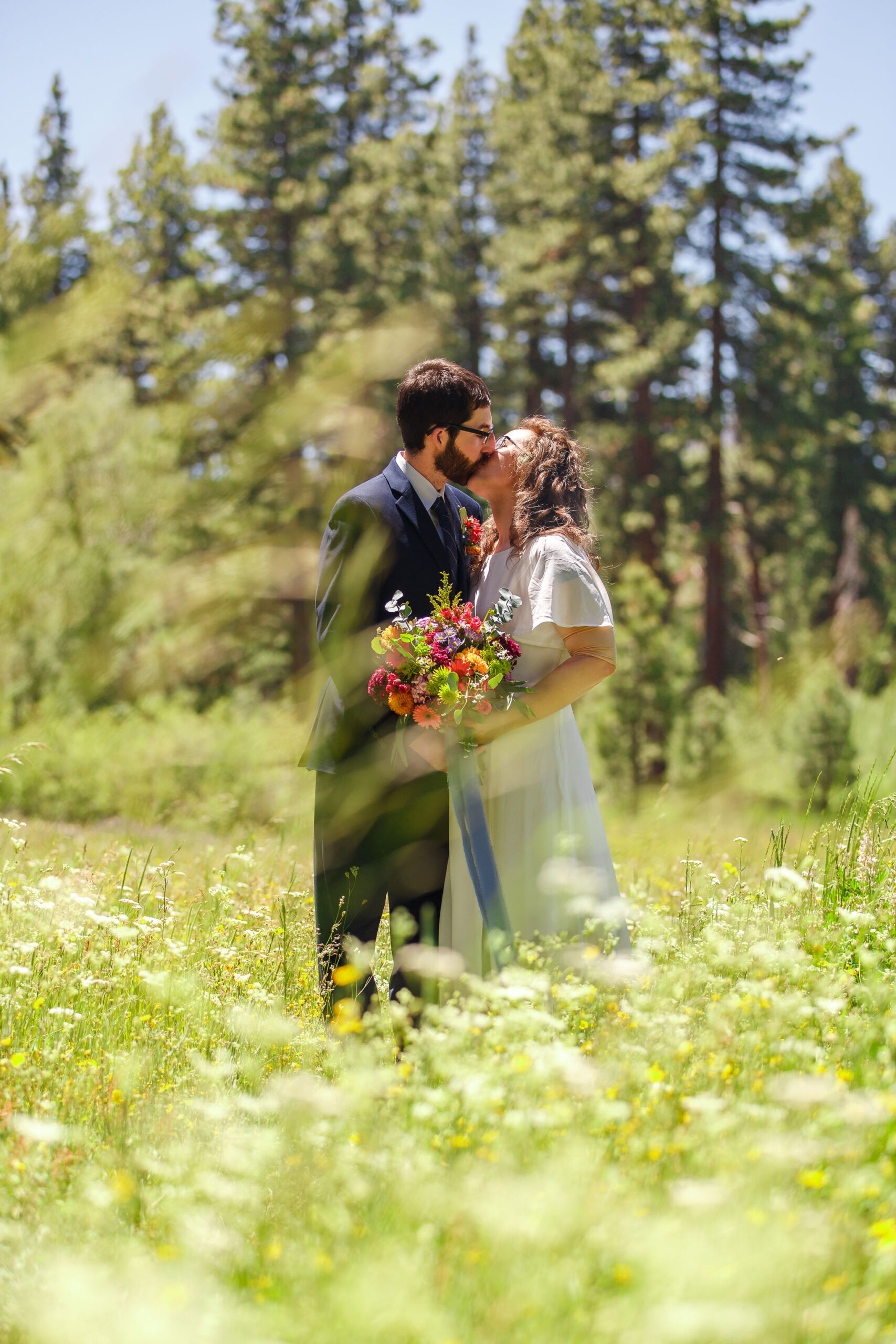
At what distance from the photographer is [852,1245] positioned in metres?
1.64

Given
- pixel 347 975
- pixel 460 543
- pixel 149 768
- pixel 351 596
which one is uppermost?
pixel 460 543

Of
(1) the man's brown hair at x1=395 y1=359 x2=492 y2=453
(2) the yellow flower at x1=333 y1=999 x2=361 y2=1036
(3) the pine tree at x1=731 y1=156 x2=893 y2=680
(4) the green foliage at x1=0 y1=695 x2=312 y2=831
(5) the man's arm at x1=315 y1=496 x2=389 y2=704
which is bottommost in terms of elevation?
(4) the green foliage at x1=0 y1=695 x2=312 y2=831

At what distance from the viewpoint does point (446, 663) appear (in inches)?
109

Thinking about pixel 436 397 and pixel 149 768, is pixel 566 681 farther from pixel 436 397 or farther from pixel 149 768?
pixel 149 768

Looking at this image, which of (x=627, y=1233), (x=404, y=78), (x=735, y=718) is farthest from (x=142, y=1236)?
(x=404, y=78)

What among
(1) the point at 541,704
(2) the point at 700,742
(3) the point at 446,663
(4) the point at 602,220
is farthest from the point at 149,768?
(4) the point at 602,220

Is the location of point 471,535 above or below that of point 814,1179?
above

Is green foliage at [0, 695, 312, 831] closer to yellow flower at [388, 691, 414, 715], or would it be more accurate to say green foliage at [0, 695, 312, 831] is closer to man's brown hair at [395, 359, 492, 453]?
man's brown hair at [395, 359, 492, 453]

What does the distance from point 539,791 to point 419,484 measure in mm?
1154

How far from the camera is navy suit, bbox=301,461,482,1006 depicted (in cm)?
310

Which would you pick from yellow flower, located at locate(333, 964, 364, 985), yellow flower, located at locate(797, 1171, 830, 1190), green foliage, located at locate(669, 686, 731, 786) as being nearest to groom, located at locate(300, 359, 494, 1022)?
yellow flower, located at locate(333, 964, 364, 985)

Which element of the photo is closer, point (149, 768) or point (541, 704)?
point (541, 704)

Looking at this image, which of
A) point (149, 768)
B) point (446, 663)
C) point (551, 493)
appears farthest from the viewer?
point (149, 768)

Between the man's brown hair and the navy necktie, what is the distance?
235 millimetres
